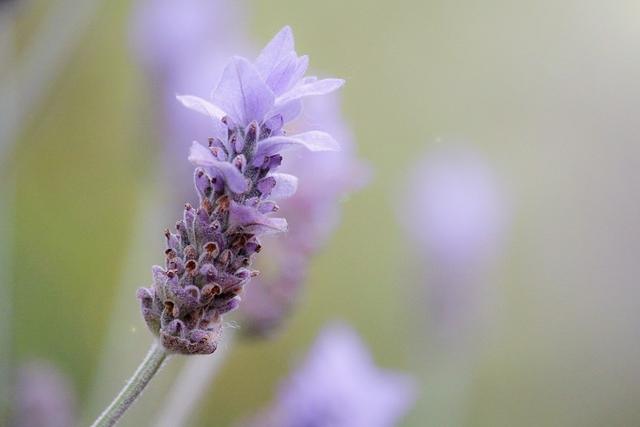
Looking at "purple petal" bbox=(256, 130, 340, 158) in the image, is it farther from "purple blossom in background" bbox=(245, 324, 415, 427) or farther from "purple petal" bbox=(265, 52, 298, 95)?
"purple blossom in background" bbox=(245, 324, 415, 427)

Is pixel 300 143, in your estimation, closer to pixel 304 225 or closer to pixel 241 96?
pixel 241 96

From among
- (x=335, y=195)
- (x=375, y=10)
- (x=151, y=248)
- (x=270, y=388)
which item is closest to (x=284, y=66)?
(x=335, y=195)

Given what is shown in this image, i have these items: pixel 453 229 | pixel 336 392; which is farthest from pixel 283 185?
pixel 453 229

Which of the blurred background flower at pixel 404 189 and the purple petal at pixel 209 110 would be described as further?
the blurred background flower at pixel 404 189

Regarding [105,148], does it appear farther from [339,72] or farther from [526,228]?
[526,228]

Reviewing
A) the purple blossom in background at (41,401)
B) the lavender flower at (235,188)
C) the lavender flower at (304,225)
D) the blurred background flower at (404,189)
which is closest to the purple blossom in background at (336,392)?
the lavender flower at (304,225)

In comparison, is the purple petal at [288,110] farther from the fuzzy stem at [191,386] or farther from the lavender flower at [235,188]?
the fuzzy stem at [191,386]
